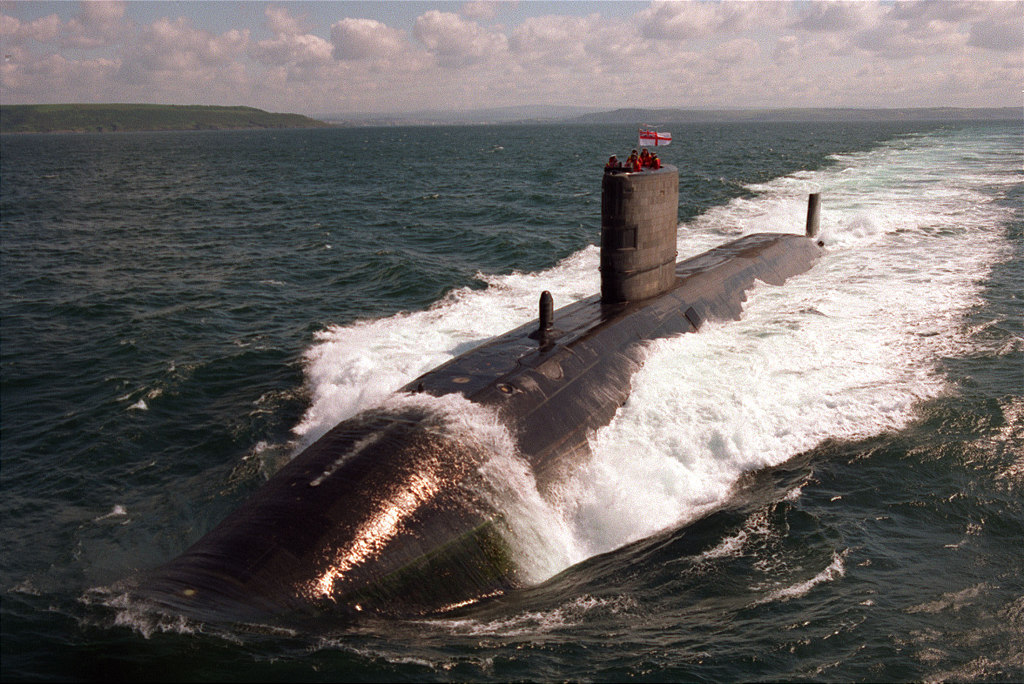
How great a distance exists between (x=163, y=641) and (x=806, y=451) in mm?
9037

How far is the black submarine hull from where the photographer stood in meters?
7.21

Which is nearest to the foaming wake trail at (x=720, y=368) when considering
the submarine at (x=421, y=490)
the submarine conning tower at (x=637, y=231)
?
the submarine at (x=421, y=490)

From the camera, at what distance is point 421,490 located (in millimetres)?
8305

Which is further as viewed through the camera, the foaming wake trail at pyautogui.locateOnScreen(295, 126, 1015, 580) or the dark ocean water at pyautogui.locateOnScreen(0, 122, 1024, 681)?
the foaming wake trail at pyautogui.locateOnScreen(295, 126, 1015, 580)

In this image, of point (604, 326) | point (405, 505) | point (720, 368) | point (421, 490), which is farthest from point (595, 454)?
point (720, 368)

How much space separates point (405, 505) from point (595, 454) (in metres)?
3.19

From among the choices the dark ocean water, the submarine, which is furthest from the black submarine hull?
the dark ocean water

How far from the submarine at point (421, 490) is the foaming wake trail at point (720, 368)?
0.41 metres

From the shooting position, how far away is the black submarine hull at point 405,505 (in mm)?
7207

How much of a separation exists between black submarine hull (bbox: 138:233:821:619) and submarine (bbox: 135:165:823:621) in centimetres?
2

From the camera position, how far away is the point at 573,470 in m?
9.79

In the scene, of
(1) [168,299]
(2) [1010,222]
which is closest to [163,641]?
(1) [168,299]

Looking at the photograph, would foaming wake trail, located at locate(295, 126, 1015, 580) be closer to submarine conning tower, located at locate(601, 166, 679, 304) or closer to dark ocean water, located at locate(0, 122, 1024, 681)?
dark ocean water, located at locate(0, 122, 1024, 681)

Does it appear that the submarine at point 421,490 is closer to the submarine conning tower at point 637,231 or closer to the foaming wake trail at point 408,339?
the submarine conning tower at point 637,231
